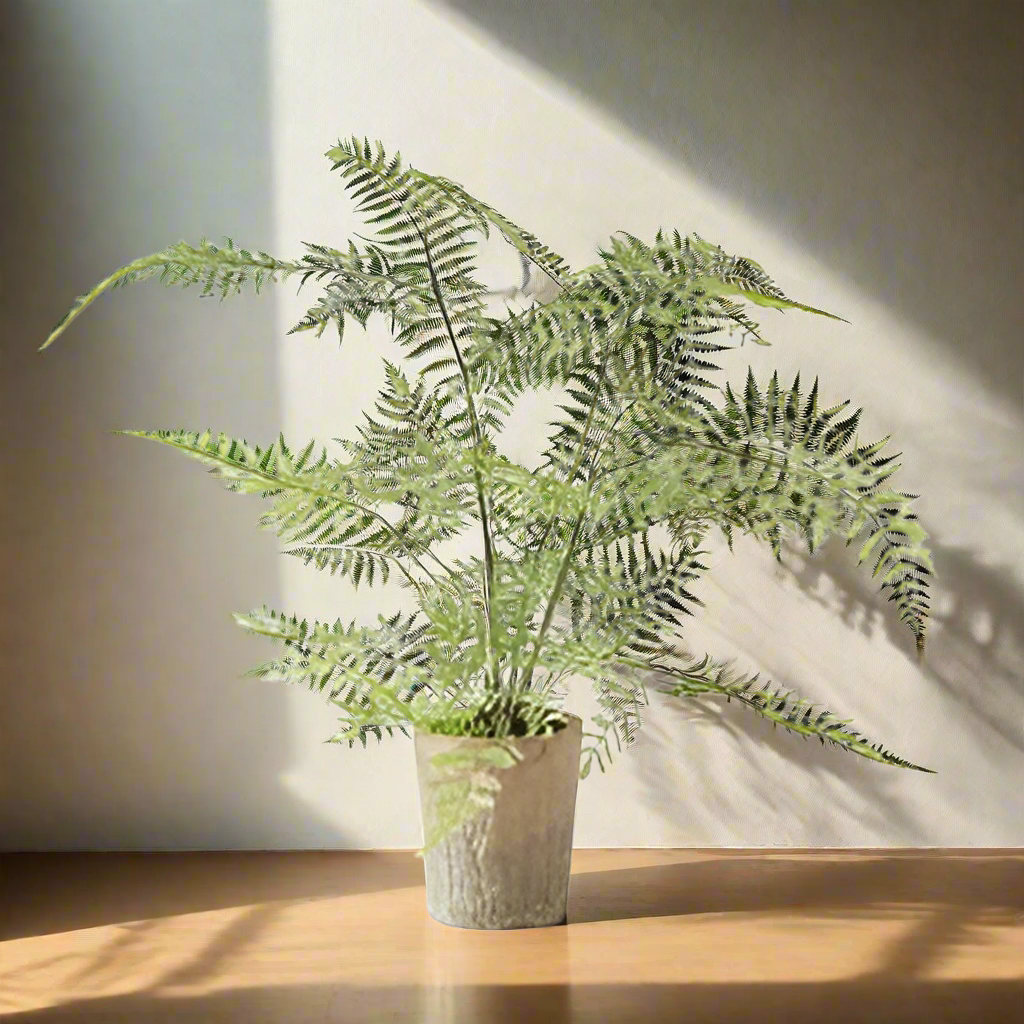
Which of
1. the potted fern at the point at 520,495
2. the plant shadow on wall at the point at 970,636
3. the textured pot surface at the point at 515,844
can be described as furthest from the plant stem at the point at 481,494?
the plant shadow on wall at the point at 970,636

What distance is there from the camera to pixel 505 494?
1.61 metres

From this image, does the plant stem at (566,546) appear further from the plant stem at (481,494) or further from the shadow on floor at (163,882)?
the shadow on floor at (163,882)

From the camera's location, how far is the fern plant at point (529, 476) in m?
1.43

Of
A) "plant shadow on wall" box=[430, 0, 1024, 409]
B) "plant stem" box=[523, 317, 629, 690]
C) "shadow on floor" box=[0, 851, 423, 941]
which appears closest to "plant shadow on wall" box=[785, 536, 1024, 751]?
"plant shadow on wall" box=[430, 0, 1024, 409]

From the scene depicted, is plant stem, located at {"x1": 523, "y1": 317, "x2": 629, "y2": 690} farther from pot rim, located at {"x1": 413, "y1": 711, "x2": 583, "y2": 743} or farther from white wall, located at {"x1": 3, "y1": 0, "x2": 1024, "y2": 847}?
white wall, located at {"x1": 3, "y1": 0, "x2": 1024, "y2": 847}

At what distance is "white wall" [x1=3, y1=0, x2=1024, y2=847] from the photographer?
1879mm

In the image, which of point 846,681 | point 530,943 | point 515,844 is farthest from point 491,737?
point 846,681

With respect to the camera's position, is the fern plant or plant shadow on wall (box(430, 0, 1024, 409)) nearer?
the fern plant

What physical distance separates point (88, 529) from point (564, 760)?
3.48 feet

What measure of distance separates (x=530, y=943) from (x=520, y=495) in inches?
26.6

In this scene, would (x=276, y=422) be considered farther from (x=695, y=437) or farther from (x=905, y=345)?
(x=905, y=345)

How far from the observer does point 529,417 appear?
1884 millimetres

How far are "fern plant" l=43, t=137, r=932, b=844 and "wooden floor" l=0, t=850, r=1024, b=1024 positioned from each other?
250 mm

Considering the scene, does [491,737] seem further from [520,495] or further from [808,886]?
[808,886]
